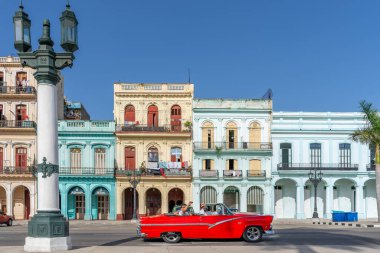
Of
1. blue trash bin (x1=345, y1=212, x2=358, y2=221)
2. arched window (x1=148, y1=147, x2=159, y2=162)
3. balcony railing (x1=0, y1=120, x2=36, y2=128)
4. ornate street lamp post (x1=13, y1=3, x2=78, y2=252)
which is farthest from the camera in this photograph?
arched window (x1=148, y1=147, x2=159, y2=162)

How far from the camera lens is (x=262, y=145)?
4144 centimetres

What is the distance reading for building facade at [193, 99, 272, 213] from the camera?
41.5m

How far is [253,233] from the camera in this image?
15641 millimetres

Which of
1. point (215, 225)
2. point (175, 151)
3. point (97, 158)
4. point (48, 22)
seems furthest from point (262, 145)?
point (48, 22)

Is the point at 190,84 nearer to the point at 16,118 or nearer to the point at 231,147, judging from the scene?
the point at 231,147

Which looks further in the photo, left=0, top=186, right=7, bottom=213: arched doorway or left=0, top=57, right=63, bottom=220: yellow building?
left=0, top=186, right=7, bottom=213: arched doorway

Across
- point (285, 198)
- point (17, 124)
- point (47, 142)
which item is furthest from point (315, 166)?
point (47, 142)

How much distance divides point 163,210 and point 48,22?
30194 mm

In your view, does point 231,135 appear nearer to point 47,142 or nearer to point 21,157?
point 21,157

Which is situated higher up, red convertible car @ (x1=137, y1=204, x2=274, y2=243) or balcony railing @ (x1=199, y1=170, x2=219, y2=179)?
balcony railing @ (x1=199, y1=170, x2=219, y2=179)

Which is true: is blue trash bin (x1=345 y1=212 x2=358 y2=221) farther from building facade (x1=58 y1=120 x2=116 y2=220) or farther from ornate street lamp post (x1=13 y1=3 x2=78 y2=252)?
ornate street lamp post (x1=13 y1=3 x2=78 y2=252)

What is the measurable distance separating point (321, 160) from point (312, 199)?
3.85m

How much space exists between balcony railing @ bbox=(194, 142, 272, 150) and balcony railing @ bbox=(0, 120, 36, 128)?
1544 centimetres

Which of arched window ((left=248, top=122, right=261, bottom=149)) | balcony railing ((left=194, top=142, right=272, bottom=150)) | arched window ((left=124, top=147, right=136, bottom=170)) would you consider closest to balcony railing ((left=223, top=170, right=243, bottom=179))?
balcony railing ((left=194, top=142, right=272, bottom=150))
